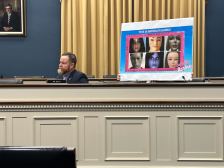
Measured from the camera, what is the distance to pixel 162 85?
4.39 metres

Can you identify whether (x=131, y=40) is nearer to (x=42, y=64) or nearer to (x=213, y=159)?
(x=213, y=159)

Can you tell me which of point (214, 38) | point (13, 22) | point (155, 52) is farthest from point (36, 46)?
point (155, 52)

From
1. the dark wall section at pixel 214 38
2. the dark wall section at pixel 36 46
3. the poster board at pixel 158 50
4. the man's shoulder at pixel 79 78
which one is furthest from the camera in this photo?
the dark wall section at pixel 36 46

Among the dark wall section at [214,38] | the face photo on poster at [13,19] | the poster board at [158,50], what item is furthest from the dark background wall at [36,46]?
the poster board at [158,50]

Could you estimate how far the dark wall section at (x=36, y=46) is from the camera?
856 centimetres

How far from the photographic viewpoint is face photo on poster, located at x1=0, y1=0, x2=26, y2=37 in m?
8.46

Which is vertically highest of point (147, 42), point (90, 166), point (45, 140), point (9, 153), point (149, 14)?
point (149, 14)

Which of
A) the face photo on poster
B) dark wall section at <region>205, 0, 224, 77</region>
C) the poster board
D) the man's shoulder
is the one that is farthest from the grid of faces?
the face photo on poster

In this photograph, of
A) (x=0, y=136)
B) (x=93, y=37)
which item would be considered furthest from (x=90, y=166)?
(x=93, y=37)

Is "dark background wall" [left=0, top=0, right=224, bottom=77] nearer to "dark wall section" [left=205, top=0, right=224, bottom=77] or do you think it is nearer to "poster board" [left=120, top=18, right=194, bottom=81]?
"dark wall section" [left=205, top=0, right=224, bottom=77]

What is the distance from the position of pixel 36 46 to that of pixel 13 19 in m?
0.72

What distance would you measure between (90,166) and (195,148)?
3.80ft

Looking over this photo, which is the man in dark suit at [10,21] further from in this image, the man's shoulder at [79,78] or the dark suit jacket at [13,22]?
the man's shoulder at [79,78]

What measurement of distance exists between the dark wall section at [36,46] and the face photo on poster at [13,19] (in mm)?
117
